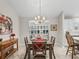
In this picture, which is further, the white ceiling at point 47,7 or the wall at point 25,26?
the wall at point 25,26

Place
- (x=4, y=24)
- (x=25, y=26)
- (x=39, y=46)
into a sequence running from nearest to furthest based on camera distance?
(x=39, y=46)
(x=4, y=24)
(x=25, y=26)

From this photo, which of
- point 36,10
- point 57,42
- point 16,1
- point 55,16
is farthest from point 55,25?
point 16,1

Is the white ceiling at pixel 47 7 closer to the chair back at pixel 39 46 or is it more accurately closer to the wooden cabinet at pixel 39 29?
the wooden cabinet at pixel 39 29

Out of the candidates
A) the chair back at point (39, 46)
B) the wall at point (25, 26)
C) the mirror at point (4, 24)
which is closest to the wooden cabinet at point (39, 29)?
the wall at point (25, 26)

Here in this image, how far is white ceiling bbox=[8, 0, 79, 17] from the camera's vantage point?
7534mm

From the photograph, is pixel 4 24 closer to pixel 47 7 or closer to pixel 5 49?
pixel 5 49

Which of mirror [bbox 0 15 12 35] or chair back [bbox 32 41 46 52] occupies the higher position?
mirror [bbox 0 15 12 35]

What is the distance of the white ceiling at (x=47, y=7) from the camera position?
753 centimetres

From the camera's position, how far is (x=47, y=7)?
8.19 m

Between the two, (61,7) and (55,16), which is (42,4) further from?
(55,16)

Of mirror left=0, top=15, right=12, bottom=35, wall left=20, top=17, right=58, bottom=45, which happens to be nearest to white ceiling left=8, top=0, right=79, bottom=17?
wall left=20, top=17, right=58, bottom=45

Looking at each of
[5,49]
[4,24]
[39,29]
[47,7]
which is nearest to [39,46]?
[5,49]

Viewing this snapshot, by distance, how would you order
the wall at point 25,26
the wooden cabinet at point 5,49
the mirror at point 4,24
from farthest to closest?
1. the wall at point 25,26
2. the mirror at point 4,24
3. the wooden cabinet at point 5,49

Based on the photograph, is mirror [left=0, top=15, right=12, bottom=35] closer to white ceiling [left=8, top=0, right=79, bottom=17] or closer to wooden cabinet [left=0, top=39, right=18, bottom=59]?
wooden cabinet [left=0, top=39, right=18, bottom=59]
